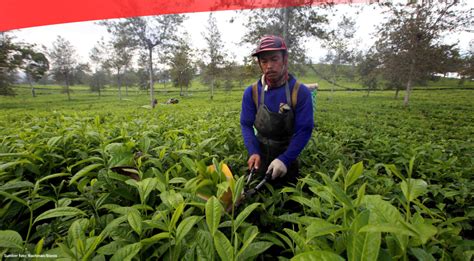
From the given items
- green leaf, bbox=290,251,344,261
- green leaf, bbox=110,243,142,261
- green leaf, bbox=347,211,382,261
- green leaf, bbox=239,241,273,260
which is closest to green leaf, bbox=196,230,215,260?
green leaf, bbox=239,241,273,260

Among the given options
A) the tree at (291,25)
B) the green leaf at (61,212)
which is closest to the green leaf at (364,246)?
the green leaf at (61,212)

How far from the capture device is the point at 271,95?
2510mm

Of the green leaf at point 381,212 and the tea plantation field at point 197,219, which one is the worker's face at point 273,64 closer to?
the tea plantation field at point 197,219

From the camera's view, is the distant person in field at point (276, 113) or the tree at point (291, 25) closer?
the distant person in field at point (276, 113)

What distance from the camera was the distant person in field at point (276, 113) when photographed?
7.35 ft

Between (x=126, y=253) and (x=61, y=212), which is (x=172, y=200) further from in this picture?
(x=61, y=212)

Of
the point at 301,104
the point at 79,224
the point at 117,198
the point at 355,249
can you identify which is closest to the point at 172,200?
the point at 79,224

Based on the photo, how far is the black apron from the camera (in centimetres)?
241

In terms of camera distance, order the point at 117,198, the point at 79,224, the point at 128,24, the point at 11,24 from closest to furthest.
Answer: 1. the point at 79,224
2. the point at 117,198
3. the point at 11,24
4. the point at 128,24

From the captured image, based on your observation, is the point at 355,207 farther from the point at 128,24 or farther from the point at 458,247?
the point at 128,24

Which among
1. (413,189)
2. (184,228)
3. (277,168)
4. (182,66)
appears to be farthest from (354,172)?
(182,66)

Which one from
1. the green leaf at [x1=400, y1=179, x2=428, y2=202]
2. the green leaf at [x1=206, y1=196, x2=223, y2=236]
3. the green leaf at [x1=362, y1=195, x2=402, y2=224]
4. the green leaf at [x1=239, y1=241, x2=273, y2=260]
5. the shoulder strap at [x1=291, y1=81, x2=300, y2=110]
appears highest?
the shoulder strap at [x1=291, y1=81, x2=300, y2=110]

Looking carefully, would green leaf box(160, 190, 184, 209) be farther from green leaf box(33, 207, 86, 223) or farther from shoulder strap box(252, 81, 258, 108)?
shoulder strap box(252, 81, 258, 108)

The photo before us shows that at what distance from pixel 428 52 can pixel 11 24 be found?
23.3 metres
